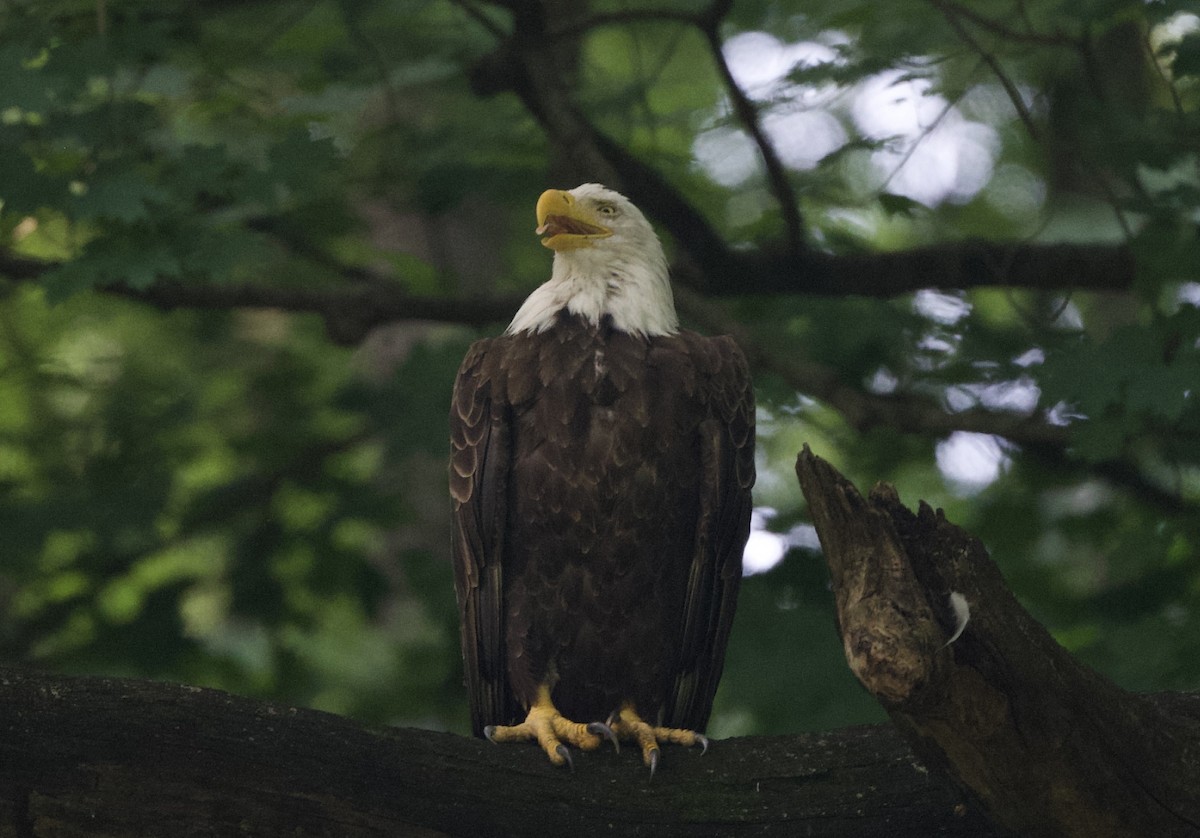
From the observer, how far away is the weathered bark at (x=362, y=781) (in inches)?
106

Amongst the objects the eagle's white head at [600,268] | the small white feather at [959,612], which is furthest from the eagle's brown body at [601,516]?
the small white feather at [959,612]

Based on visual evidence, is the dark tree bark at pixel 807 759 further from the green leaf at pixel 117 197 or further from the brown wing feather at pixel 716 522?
the green leaf at pixel 117 197

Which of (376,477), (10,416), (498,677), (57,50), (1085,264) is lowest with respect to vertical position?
(376,477)

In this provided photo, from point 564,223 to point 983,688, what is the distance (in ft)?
7.42

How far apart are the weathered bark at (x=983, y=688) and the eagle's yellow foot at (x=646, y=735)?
32.1 inches

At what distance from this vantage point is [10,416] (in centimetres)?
671

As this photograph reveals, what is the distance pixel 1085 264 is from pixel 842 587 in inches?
121

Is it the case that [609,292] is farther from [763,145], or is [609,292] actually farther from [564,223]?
[763,145]

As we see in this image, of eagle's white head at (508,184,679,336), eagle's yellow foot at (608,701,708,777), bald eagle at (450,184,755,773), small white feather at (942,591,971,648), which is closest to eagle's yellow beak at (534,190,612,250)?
eagle's white head at (508,184,679,336)

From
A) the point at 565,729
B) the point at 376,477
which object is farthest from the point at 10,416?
the point at 565,729

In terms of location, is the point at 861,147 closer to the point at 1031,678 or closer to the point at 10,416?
the point at 1031,678

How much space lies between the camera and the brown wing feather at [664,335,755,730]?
3.99 meters

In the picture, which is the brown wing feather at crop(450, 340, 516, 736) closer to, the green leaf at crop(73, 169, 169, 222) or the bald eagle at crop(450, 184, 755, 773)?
the bald eagle at crop(450, 184, 755, 773)

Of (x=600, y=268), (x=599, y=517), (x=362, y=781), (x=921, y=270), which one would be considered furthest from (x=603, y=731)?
(x=921, y=270)
